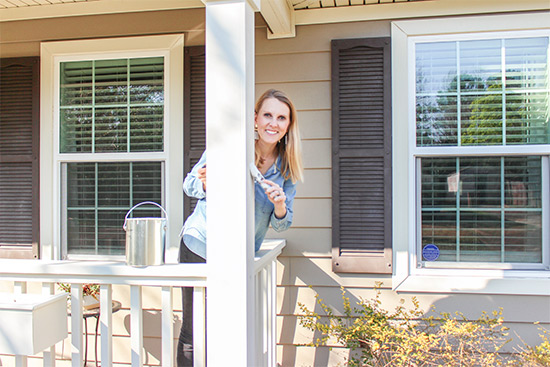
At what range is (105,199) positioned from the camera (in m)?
3.07

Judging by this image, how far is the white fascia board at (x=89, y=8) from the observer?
2969 millimetres

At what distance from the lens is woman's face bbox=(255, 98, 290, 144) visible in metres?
1.91

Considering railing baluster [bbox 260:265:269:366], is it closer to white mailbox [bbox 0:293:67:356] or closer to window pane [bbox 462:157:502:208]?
white mailbox [bbox 0:293:67:356]

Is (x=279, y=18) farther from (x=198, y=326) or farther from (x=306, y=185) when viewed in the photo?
(x=198, y=326)

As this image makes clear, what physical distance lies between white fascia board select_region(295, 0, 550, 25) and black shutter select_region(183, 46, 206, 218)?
0.73 m

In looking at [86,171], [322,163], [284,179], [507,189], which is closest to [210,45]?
[284,179]

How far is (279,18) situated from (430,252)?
5.80 ft

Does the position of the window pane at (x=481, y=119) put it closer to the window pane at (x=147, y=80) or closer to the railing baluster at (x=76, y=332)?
the window pane at (x=147, y=80)

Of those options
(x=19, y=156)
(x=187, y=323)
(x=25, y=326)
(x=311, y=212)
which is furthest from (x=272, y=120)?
(x=19, y=156)

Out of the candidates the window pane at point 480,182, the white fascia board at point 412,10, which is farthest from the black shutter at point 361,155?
the window pane at point 480,182

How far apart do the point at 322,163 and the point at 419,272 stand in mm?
944

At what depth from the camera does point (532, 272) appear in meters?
2.71

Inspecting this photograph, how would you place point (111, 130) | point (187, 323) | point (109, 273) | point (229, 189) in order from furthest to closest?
1. point (111, 130)
2. point (187, 323)
3. point (109, 273)
4. point (229, 189)

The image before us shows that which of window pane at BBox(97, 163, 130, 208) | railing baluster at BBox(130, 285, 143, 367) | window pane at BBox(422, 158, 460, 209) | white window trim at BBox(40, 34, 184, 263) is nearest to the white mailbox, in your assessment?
railing baluster at BBox(130, 285, 143, 367)
